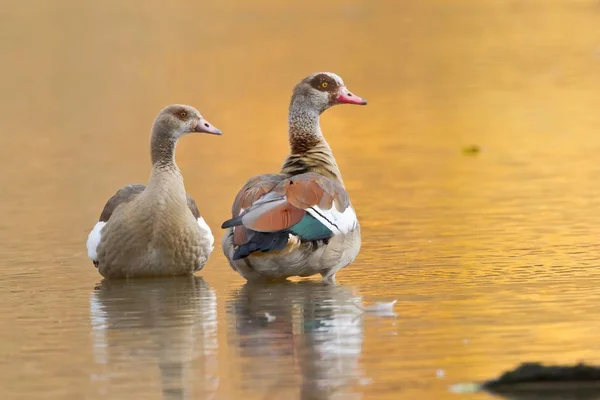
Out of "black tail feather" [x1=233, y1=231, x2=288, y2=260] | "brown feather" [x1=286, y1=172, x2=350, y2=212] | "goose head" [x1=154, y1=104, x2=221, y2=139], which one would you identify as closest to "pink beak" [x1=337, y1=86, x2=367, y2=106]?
"goose head" [x1=154, y1=104, x2=221, y2=139]

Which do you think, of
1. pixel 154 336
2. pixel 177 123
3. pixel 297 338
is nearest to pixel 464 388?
pixel 297 338

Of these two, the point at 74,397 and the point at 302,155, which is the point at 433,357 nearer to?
the point at 74,397

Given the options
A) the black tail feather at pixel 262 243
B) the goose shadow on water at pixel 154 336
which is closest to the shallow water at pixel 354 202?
the goose shadow on water at pixel 154 336

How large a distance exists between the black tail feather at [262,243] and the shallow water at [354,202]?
0.38 m

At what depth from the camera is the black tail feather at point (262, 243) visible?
10.1 m

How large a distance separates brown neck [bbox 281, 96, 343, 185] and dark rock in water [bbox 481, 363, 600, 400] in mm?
4924

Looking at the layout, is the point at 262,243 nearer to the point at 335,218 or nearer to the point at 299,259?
the point at 299,259

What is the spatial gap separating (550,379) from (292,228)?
3492mm

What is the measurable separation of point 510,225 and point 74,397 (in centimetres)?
610

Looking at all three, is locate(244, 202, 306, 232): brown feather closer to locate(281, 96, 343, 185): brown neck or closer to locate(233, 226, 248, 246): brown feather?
locate(233, 226, 248, 246): brown feather

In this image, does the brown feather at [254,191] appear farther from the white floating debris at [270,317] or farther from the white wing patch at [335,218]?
the white floating debris at [270,317]

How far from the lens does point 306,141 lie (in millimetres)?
12188

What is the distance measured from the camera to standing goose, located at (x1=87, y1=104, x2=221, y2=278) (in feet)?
37.8

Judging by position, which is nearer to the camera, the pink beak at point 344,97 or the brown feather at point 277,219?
the brown feather at point 277,219
